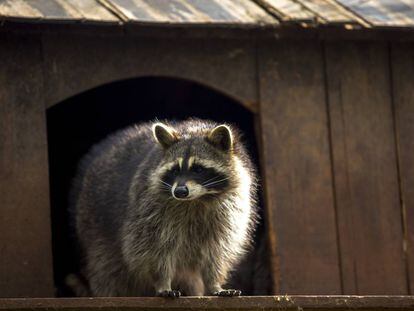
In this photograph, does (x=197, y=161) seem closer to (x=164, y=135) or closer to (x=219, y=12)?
(x=164, y=135)

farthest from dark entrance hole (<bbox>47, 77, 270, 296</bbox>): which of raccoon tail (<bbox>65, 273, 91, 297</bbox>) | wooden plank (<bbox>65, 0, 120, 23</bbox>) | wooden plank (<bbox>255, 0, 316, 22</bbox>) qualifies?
wooden plank (<bbox>65, 0, 120, 23</bbox>)

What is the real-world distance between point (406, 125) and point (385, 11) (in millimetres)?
866

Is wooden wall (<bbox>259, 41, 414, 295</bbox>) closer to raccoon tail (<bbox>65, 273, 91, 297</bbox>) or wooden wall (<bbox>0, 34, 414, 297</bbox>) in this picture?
wooden wall (<bbox>0, 34, 414, 297</bbox>)

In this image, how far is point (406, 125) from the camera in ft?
26.7

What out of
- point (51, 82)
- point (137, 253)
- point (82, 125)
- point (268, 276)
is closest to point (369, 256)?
point (268, 276)

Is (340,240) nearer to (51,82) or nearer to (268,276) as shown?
(268,276)

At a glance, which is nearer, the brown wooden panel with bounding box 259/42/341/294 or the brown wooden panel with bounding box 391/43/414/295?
the brown wooden panel with bounding box 259/42/341/294

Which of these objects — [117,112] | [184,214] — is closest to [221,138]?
[184,214]

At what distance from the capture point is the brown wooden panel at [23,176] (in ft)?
24.3

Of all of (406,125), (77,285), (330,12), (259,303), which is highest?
(330,12)

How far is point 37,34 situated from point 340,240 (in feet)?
8.24

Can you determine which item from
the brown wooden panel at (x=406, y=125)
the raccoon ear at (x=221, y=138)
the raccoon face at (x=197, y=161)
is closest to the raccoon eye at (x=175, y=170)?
the raccoon face at (x=197, y=161)

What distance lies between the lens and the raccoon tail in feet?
27.9

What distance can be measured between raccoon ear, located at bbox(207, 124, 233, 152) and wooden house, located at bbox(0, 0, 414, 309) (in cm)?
69
